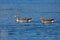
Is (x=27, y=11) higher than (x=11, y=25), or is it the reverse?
(x=27, y=11)

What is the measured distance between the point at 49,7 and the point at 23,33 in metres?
0.45

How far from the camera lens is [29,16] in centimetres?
232

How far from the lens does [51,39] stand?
2336mm

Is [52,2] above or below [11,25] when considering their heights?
above

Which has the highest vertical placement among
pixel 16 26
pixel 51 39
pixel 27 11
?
pixel 27 11

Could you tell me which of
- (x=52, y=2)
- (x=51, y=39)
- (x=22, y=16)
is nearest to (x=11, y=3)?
(x=22, y=16)

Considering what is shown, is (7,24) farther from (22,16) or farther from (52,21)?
(52,21)

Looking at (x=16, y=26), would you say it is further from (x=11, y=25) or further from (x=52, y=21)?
(x=52, y=21)

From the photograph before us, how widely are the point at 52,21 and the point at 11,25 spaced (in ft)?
1.64

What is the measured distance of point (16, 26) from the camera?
2.32 m

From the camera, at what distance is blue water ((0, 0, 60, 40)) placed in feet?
7.55

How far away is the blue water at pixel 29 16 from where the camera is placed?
230 cm

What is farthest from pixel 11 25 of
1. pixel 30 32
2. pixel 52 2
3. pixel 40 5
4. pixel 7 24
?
pixel 52 2

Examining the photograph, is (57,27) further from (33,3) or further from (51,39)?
(33,3)
